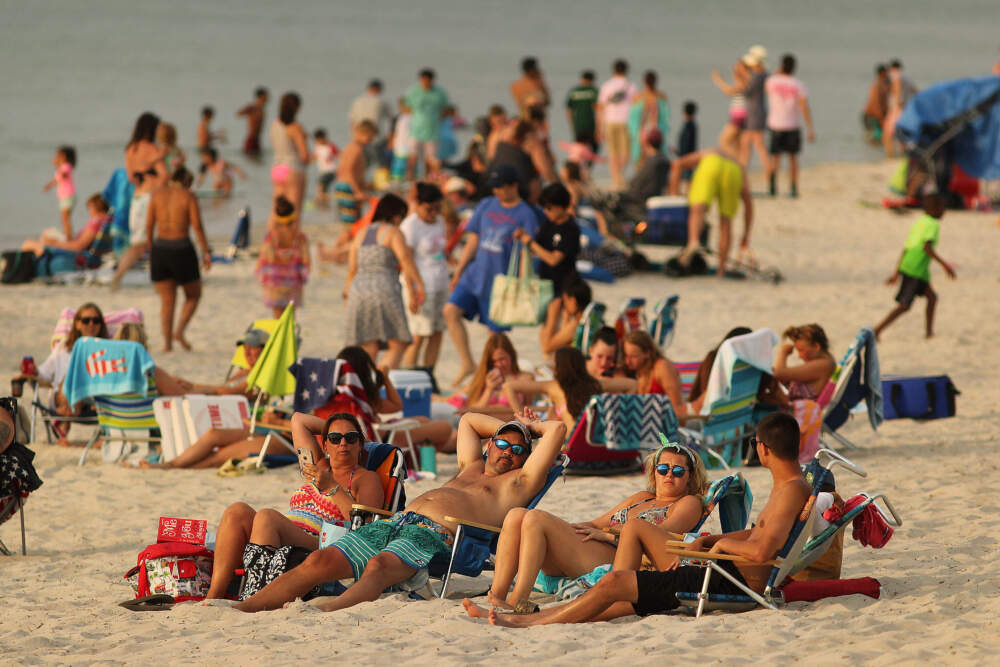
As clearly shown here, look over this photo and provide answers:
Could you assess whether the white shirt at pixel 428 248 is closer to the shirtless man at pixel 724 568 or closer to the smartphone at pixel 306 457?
the smartphone at pixel 306 457

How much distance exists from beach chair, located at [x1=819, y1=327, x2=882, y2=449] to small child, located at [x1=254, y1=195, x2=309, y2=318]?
431 cm

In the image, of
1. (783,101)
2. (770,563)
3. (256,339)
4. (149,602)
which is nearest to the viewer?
(770,563)

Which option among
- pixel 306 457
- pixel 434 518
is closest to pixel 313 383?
pixel 306 457

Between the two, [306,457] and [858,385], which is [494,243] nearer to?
[858,385]

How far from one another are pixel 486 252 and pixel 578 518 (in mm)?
3325

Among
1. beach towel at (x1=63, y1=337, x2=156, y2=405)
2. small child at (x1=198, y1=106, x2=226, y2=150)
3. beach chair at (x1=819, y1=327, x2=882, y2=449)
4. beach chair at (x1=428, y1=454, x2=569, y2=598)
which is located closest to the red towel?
beach chair at (x1=428, y1=454, x2=569, y2=598)

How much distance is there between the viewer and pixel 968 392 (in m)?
9.19

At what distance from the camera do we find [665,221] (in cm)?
1346

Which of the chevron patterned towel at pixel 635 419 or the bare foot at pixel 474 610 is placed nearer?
the bare foot at pixel 474 610

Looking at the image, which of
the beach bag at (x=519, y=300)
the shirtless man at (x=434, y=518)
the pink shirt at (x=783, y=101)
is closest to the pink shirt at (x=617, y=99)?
the pink shirt at (x=783, y=101)

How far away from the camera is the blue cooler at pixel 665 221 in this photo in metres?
13.4

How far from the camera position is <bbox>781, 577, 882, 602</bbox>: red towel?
4.75 metres

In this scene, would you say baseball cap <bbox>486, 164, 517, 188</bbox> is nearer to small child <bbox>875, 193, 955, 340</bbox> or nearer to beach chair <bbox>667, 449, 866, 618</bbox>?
small child <bbox>875, 193, 955, 340</bbox>

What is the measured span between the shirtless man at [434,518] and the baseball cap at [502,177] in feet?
12.7
